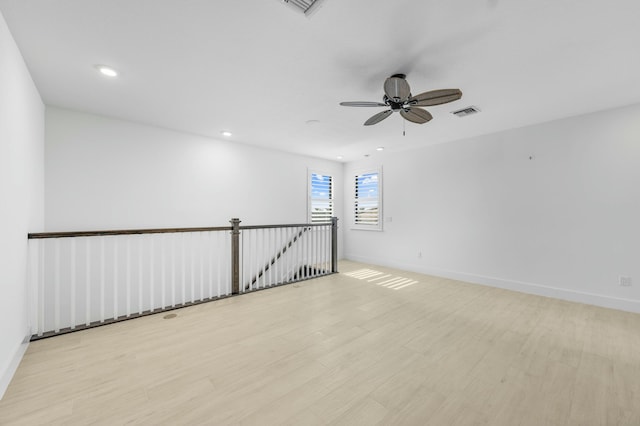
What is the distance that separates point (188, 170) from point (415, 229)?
4750mm

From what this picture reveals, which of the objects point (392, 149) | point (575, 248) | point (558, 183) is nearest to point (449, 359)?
point (575, 248)

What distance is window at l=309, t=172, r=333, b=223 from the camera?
6.53m

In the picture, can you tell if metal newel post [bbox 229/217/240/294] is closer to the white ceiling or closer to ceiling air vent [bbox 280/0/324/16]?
the white ceiling

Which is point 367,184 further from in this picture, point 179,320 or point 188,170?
point 179,320

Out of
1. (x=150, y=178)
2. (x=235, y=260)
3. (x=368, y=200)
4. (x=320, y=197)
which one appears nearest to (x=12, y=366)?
(x=235, y=260)

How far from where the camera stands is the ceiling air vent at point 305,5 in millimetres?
1709

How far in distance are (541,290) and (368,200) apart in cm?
379

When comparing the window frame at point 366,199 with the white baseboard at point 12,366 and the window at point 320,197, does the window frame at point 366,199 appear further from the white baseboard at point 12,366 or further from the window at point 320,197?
the white baseboard at point 12,366

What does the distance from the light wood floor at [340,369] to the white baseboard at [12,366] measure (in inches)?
1.8

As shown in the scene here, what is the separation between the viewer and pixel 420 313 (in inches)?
131

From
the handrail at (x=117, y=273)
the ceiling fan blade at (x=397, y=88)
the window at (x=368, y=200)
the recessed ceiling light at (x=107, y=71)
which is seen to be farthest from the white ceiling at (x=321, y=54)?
the window at (x=368, y=200)

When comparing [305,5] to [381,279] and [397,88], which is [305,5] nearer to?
[397,88]

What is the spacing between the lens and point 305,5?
174 centimetres

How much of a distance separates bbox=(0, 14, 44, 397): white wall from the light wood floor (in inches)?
12.0
